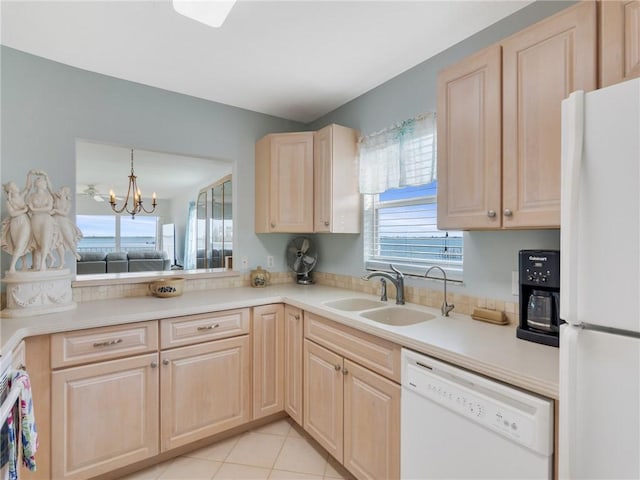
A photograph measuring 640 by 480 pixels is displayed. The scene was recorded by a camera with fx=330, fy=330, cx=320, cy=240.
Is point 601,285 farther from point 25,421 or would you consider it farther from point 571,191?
point 25,421

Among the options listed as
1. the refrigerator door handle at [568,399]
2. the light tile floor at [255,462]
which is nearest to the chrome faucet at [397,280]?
the light tile floor at [255,462]

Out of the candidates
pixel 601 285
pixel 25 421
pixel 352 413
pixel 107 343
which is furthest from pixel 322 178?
pixel 25 421

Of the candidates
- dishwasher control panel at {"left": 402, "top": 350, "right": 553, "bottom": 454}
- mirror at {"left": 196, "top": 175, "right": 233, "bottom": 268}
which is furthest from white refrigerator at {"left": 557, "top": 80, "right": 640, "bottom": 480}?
mirror at {"left": 196, "top": 175, "right": 233, "bottom": 268}

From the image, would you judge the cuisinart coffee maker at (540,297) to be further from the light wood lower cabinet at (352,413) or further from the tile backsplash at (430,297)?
the light wood lower cabinet at (352,413)

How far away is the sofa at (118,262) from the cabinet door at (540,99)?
6175 millimetres

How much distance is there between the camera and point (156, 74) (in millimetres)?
2176

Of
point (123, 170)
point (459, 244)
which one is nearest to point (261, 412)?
point (459, 244)

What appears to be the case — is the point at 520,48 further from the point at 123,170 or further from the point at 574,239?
the point at 123,170

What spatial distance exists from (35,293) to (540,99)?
2474mm

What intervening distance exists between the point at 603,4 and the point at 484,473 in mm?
1585

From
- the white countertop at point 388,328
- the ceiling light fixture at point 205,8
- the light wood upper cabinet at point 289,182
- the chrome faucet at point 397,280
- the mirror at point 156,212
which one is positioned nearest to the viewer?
the white countertop at point 388,328

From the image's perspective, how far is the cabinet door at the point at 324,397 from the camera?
1770 millimetres

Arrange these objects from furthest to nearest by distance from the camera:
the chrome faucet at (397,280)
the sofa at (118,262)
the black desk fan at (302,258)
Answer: the sofa at (118,262)
the black desk fan at (302,258)
the chrome faucet at (397,280)

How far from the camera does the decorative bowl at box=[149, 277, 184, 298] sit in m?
2.19
